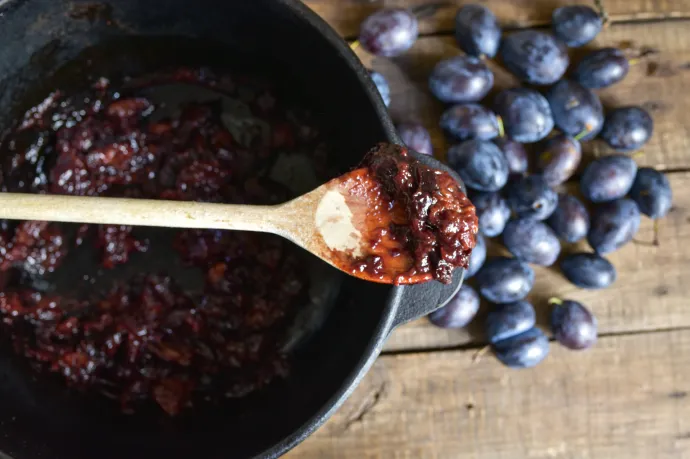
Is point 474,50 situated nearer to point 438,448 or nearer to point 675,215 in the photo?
point 675,215

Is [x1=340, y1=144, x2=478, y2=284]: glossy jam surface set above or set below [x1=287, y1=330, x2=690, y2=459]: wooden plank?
above

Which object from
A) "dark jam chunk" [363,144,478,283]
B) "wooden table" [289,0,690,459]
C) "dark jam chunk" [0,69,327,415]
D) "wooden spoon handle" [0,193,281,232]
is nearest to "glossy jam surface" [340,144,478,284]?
"dark jam chunk" [363,144,478,283]

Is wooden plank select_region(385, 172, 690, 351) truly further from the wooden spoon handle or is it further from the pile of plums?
the wooden spoon handle

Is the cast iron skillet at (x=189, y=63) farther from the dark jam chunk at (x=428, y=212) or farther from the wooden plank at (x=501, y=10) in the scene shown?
the wooden plank at (x=501, y=10)

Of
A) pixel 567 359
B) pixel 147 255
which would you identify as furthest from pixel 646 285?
pixel 147 255

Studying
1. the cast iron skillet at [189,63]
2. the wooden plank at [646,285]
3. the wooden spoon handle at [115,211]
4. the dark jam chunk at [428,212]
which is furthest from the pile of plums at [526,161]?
the wooden spoon handle at [115,211]

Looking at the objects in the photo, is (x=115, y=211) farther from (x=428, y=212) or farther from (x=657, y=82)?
(x=657, y=82)
